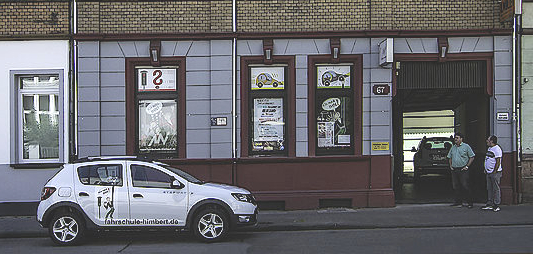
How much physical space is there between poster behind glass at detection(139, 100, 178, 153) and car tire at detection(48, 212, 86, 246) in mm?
4202

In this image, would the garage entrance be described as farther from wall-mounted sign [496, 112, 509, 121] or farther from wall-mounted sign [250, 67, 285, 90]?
wall-mounted sign [250, 67, 285, 90]

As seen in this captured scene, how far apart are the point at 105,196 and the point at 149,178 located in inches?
32.3

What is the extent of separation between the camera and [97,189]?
33.8ft

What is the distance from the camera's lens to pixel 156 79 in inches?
564

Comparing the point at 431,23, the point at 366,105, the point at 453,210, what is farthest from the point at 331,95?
the point at 453,210

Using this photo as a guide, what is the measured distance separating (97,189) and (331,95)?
6363 millimetres

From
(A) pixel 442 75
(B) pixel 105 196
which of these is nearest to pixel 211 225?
(B) pixel 105 196

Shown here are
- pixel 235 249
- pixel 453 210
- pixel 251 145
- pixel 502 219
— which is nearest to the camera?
pixel 235 249

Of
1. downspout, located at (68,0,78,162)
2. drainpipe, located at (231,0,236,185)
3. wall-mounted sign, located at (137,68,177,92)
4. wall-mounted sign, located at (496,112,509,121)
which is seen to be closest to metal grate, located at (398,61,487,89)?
wall-mounted sign, located at (496,112,509,121)

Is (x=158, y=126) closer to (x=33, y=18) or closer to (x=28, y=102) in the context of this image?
(x=28, y=102)

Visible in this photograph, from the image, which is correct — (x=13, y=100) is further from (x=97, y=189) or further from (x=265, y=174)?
(x=265, y=174)

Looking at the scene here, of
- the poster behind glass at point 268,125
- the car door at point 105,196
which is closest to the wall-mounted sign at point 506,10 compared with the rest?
the poster behind glass at point 268,125

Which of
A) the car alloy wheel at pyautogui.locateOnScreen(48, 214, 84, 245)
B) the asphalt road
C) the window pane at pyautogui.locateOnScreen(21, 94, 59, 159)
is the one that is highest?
the window pane at pyautogui.locateOnScreen(21, 94, 59, 159)

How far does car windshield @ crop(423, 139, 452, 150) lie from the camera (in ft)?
65.0
